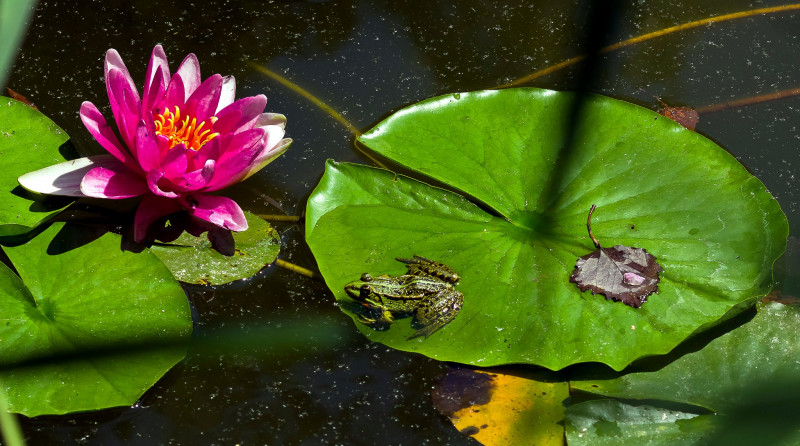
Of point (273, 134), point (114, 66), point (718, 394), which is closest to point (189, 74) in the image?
point (114, 66)

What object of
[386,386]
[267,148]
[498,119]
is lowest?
[386,386]

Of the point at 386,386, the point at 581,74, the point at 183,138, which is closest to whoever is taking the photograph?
the point at 386,386

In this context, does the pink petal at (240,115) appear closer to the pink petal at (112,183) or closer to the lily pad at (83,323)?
the pink petal at (112,183)

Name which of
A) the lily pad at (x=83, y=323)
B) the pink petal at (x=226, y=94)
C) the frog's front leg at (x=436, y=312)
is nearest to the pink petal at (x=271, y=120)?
the pink petal at (x=226, y=94)

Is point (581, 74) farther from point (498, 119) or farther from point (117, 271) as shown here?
point (117, 271)

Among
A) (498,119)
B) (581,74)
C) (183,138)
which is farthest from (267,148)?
(581,74)

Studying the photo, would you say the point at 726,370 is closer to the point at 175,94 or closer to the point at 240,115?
the point at 240,115
